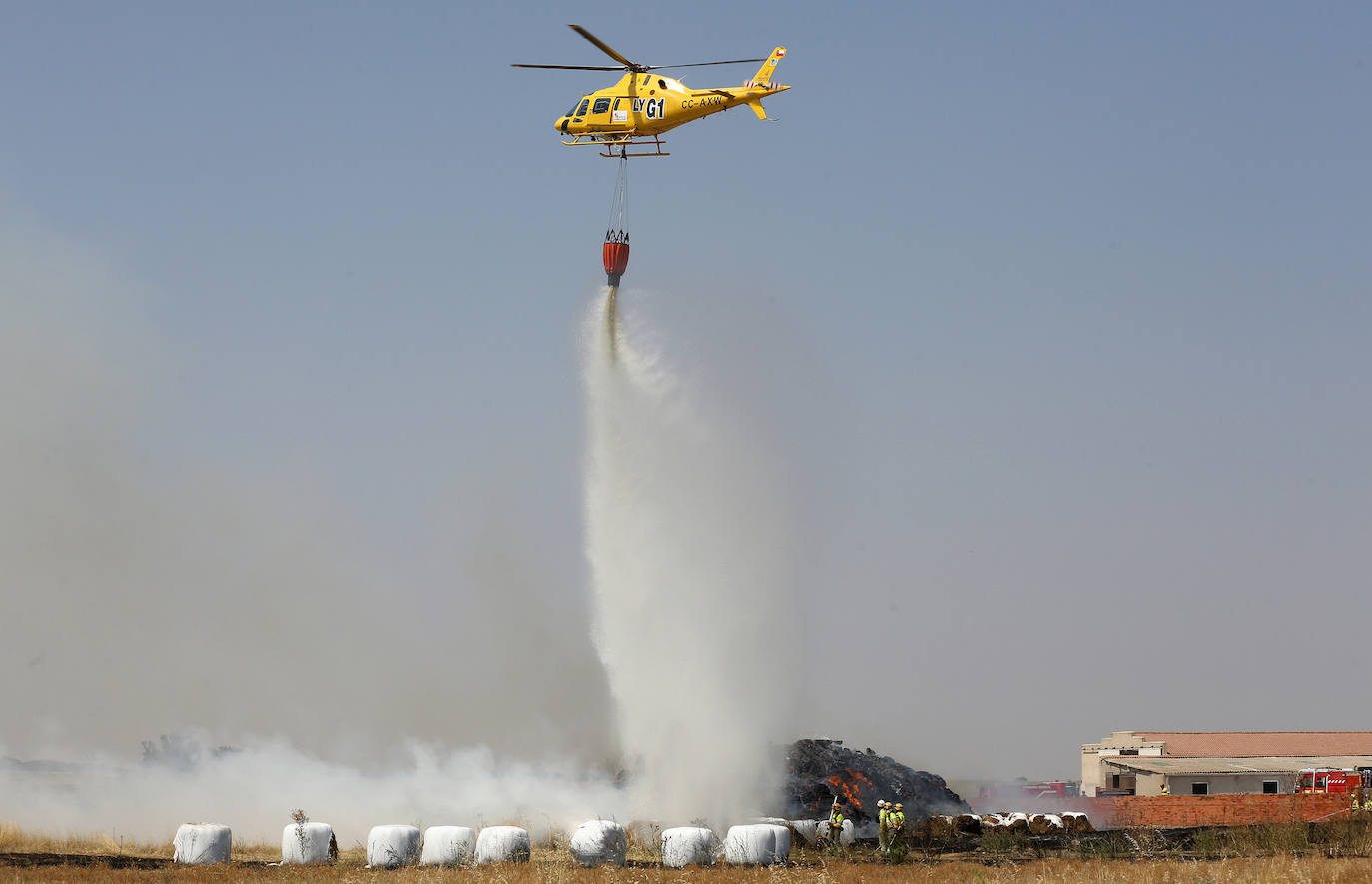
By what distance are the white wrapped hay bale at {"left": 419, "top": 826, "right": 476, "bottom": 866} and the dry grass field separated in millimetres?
1165

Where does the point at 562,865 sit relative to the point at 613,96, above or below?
below

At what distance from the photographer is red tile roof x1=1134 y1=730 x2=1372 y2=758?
93.1m

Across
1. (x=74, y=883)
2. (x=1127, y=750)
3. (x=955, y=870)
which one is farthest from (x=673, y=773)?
(x=1127, y=750)

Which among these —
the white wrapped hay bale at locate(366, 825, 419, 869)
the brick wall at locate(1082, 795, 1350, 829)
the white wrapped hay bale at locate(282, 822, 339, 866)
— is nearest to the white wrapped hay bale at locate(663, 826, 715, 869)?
the white wrapped hay bale at locate(366, 825, 419, 869)

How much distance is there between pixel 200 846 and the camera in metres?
41.4

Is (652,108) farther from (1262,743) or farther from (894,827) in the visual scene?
(1262,743)

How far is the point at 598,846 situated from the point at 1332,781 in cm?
4272

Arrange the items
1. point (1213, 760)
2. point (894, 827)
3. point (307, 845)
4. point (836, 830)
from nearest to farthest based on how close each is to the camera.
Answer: point (307, 845) → point (894, 827) → point (836, 830) → point (1213, 760)

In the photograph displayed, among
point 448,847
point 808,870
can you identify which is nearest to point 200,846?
point 448,847

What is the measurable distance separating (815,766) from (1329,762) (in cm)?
4212

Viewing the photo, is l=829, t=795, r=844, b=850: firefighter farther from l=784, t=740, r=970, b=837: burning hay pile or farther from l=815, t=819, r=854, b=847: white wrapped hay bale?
l=784, t=740, r=970, b=837: burning hay pile

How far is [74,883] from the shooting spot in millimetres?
34219

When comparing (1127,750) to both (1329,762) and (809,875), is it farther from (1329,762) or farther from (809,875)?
(809,875)

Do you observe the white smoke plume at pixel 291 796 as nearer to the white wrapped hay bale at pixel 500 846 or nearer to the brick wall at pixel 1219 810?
the white wrapped hay bale at pixel 500 846
